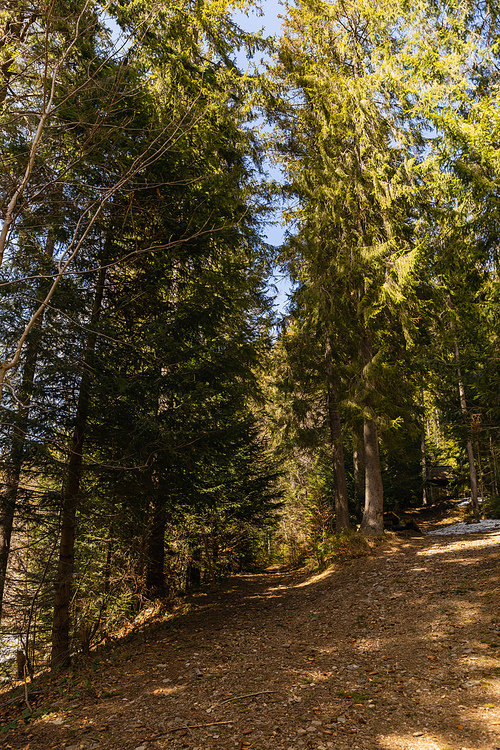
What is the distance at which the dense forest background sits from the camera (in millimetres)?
5812

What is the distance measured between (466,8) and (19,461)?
42.7 ft

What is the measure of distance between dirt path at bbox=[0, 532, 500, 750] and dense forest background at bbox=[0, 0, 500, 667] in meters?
1.39

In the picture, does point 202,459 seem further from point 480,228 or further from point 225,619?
point 480,228

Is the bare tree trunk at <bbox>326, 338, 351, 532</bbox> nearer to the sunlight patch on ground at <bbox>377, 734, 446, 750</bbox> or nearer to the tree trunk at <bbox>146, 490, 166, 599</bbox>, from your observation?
the tree trunk at <bbox>146, 490, 166, 599</bbox>

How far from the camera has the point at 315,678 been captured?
4.62 m

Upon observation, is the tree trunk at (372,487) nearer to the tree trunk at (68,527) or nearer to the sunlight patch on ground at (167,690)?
the tree trunk at (68,527)

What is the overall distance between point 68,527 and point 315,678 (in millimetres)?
3890

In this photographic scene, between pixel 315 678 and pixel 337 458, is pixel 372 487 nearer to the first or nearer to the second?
pixel 337 458

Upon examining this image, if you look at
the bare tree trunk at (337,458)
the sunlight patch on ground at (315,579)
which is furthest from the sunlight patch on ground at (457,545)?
the bare tree trunk at (337,458)

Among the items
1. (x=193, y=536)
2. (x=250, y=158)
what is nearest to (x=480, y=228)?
(x=250, y=158)

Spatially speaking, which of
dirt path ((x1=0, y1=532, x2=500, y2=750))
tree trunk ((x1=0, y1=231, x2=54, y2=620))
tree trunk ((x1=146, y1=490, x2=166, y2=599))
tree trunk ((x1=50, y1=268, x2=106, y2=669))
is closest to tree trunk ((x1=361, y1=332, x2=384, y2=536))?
dirt path ((x1=0, y1=532, x2=500, y2=750))

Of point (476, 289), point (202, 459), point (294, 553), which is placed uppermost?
point (476, 289)

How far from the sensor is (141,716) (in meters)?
4.19

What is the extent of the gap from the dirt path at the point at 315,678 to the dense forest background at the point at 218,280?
4.56ft
